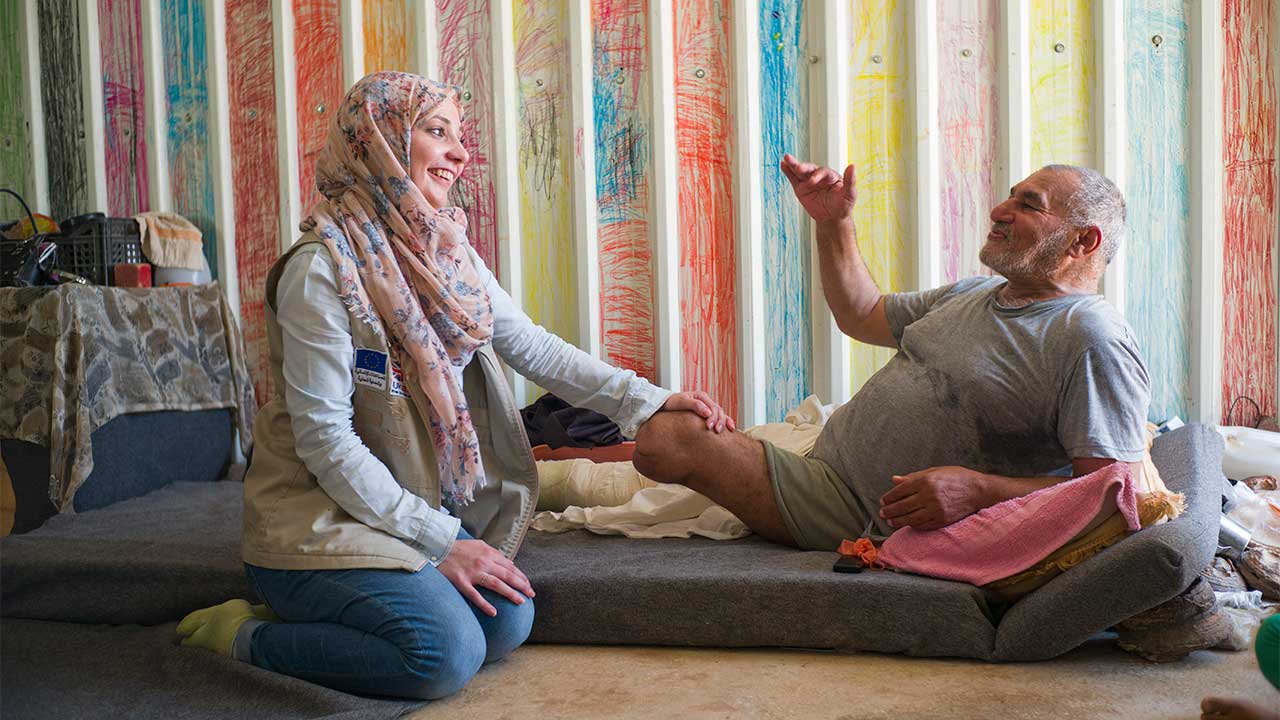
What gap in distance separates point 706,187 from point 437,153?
1.51 m

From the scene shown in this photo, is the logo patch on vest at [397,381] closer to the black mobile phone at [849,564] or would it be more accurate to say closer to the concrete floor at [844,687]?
the concrete floor at [844,687]

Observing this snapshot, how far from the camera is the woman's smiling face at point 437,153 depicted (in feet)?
7.18

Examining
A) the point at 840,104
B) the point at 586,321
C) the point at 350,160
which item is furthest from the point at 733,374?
the point at 350,160

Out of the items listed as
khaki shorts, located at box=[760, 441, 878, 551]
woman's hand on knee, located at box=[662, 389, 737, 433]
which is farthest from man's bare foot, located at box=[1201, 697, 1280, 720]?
woman's hand on knee, located at box=[662, 389, 737, 433]

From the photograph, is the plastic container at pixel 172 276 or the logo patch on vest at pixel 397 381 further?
the plastic container at pixel 172 276

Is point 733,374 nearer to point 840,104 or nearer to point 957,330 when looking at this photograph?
point 840,104

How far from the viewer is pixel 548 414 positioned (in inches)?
135

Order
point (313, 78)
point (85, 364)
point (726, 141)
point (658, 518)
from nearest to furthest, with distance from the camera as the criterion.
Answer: point (658, 518) < point (85, 364) < point (726, 141) < point (313, 78)

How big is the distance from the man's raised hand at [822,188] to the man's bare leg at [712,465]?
74 cm

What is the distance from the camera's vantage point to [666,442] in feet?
8.21

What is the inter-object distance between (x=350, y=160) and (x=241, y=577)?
0.99 metres

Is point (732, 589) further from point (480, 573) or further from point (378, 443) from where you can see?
point (378, 443)

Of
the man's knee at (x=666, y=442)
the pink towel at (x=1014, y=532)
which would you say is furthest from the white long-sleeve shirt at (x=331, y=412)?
the pink towel at (x=1014, y=532)

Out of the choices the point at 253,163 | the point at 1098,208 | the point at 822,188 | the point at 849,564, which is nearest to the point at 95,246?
the point at 253,163
